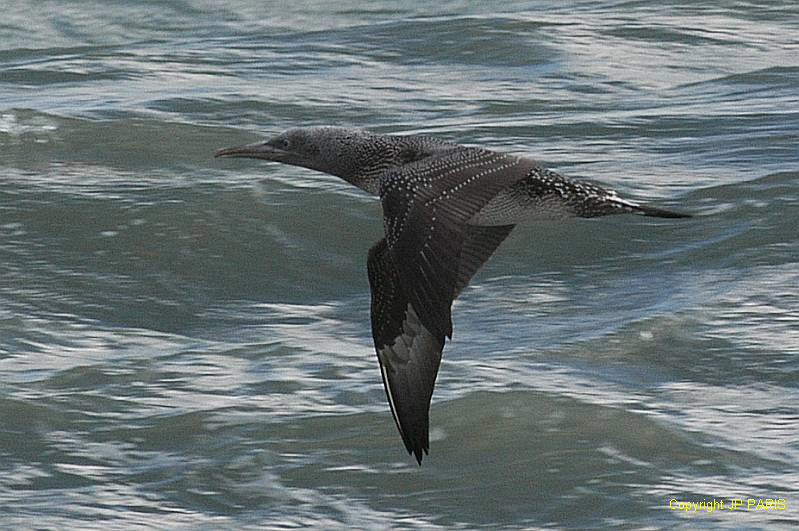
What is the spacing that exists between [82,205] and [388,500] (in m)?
3.61

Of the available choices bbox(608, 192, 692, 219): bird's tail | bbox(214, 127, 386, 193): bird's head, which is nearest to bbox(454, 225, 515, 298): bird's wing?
bbox(214, 127, 386, 193): bird's head

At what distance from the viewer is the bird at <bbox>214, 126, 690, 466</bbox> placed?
5207mm

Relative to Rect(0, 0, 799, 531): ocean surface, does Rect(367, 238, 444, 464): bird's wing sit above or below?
above

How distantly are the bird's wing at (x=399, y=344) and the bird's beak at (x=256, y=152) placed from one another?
1.65 feet

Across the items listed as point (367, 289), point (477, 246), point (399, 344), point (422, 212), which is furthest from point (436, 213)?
point (367, 289)

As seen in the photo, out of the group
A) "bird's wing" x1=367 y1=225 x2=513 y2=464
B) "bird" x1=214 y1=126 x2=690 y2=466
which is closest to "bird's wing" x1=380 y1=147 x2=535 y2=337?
"bird" x1=214 y1=126 x2=690 y2=466

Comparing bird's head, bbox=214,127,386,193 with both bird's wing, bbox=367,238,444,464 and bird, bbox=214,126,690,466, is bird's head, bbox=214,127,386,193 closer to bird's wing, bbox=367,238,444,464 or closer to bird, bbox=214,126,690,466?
bird, bbox=214,126,690,466

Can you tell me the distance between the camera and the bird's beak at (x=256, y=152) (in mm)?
6117

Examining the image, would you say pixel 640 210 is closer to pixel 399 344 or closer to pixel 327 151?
pixel 399 344

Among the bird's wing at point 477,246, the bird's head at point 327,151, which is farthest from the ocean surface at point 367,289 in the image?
the bird's head at point 327,151

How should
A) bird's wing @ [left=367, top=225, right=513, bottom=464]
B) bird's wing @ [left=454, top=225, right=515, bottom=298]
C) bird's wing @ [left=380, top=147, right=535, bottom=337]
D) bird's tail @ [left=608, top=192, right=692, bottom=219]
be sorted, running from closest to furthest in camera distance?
bird's wing @ [left=380, top=147, right=535, bottom=337], bird's tail @ [left=608, top=192, right=692, bottom=219], bird's wing @ [left=367, top=225, right=513, bottom=464], bird's wing @ [left=454, top=225, right=515, bottom=298]

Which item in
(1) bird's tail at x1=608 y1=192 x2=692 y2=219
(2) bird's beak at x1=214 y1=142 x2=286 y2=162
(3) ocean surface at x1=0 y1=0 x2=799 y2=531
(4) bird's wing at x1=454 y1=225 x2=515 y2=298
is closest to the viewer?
(1) bird's tail at x1=608 y1=192 x2=692 y2=219

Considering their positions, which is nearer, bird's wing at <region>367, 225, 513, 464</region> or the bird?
the bird

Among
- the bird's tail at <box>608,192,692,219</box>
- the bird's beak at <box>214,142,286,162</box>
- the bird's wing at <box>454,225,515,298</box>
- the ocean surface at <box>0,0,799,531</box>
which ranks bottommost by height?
the ocean surface at <box>0,0,799,531</box>
